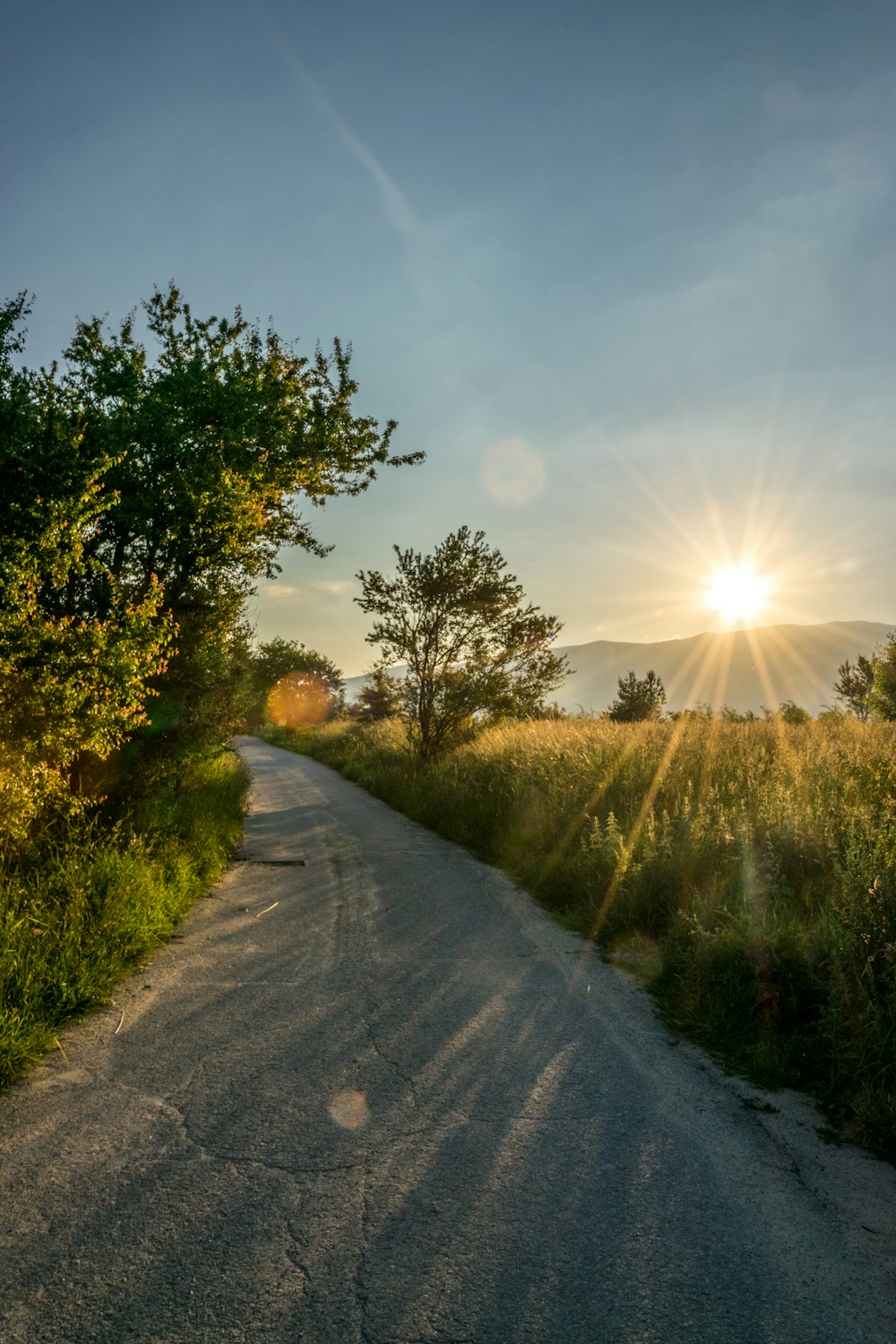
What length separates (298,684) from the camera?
6844cm

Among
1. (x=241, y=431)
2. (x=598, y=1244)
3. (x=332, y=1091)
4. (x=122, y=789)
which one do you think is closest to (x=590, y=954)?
(x=332, y=1091)

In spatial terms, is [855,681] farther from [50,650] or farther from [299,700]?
[299,700]

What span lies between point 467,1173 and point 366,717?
132ft

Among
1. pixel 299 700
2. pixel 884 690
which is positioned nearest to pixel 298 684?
pixel 299 700

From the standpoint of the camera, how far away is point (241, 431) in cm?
939

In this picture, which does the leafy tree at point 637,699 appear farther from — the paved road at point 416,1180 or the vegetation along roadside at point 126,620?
the paved road at point 416,1180

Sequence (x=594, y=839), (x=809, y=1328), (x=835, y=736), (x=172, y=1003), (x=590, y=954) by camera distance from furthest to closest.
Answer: (x=835, y=736) → (x=594, y=839) → (x=590, y=954) → (x=172, y=1003) → (x=809, y=1328)

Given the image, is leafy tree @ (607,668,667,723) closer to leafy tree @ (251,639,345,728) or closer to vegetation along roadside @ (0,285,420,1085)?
vegetation along roadside @ (0,285,420,1085)

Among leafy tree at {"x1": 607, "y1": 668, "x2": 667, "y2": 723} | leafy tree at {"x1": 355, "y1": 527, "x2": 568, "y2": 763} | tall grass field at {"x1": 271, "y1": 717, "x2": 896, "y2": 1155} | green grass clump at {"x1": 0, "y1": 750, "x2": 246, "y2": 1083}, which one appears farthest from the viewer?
leafy tree at {"x1": 607, "y1": 668, "x2": 667, "y2": 723}

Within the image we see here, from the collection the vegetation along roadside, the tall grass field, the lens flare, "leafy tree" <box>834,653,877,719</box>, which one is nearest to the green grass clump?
the vegetation along roadside

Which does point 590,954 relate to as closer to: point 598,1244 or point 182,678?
point 598,1244

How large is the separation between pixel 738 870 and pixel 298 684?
211ft

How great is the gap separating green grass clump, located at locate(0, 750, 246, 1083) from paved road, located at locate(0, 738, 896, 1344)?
1.02 feet

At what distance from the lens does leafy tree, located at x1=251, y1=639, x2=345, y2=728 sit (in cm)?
6311
